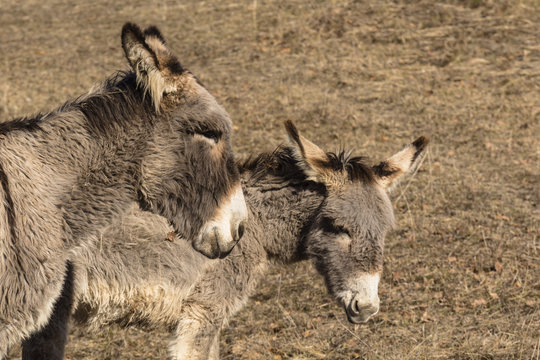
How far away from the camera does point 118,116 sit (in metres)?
3.35

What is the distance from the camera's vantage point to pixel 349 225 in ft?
14.7

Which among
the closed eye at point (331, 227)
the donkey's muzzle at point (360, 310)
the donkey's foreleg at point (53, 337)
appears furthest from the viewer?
the closed eye at point (331, 227)

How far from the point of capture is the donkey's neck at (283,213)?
4770 mm

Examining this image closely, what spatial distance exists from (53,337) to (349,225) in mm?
2079

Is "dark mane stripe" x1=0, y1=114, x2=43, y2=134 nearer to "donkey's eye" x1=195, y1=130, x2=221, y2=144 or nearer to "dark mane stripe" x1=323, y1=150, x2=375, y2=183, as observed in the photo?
"donkey's eye" x1=195, y1=130, x2=221, y2=144

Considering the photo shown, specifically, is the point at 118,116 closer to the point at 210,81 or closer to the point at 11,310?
the point at 11,310

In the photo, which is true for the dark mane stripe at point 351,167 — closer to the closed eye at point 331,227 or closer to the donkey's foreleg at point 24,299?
the closed eye at point 331,227

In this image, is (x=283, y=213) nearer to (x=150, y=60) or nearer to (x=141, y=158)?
(x=141, y=158)

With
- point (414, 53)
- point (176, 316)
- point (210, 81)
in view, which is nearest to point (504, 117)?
point (414, 53)

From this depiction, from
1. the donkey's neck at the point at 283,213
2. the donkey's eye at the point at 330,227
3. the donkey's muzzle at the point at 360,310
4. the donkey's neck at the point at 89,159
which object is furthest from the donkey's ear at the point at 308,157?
the donkey's neck at the point at 89,159

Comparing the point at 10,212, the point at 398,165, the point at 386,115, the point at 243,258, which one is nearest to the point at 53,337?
the point at 243,258

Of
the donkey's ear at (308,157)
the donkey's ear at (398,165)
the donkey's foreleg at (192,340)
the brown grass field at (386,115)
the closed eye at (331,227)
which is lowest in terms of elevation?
the brown grass field at (386,115)

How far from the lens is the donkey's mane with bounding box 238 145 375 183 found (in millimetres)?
4695

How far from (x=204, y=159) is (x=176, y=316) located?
159 centimetres
